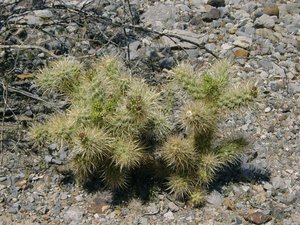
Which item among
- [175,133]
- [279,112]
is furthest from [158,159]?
[279,112]

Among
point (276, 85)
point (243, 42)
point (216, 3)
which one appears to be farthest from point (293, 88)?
point (216, 3)

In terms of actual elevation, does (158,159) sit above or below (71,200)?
above

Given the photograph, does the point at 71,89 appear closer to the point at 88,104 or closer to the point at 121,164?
the point at 88,104

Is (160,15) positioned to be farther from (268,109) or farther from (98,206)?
(98,206)

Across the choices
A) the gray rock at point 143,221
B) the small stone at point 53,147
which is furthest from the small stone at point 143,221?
the small stone at point 53,147

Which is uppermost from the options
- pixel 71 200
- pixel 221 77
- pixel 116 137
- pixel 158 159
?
pixel 221 77

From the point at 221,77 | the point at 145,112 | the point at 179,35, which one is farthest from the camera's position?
the point at 179,35

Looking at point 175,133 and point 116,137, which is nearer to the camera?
point 116,137
